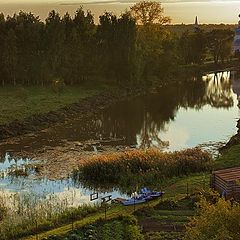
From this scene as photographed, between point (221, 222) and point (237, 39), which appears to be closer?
point (221, 222)

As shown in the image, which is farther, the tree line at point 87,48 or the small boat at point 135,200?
the tree line at point 87,48

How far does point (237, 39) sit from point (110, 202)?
25.3 meters

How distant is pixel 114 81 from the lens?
51.6 metres

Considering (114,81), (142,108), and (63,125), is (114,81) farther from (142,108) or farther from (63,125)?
(63,125)

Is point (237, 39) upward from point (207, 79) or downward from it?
upward

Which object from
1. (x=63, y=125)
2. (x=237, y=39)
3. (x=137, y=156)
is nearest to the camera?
(x=137, y=156)

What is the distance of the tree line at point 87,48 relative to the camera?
154ft

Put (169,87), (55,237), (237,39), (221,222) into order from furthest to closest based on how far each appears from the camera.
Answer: (169,87) → (237,39) → (55,237) → (221,222)

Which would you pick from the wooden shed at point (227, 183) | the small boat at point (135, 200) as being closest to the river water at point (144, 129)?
the small boat at point (135, 200)

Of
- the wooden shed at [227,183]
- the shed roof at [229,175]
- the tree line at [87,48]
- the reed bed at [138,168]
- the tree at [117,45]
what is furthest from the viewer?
the tree at [117,45]

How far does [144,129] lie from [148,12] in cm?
2605

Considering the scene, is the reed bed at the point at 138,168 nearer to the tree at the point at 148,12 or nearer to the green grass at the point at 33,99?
the green grass at the point at 33,99

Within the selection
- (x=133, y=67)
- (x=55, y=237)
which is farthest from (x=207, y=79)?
(x=55, y=237)

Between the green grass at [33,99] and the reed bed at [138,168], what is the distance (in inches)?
463
